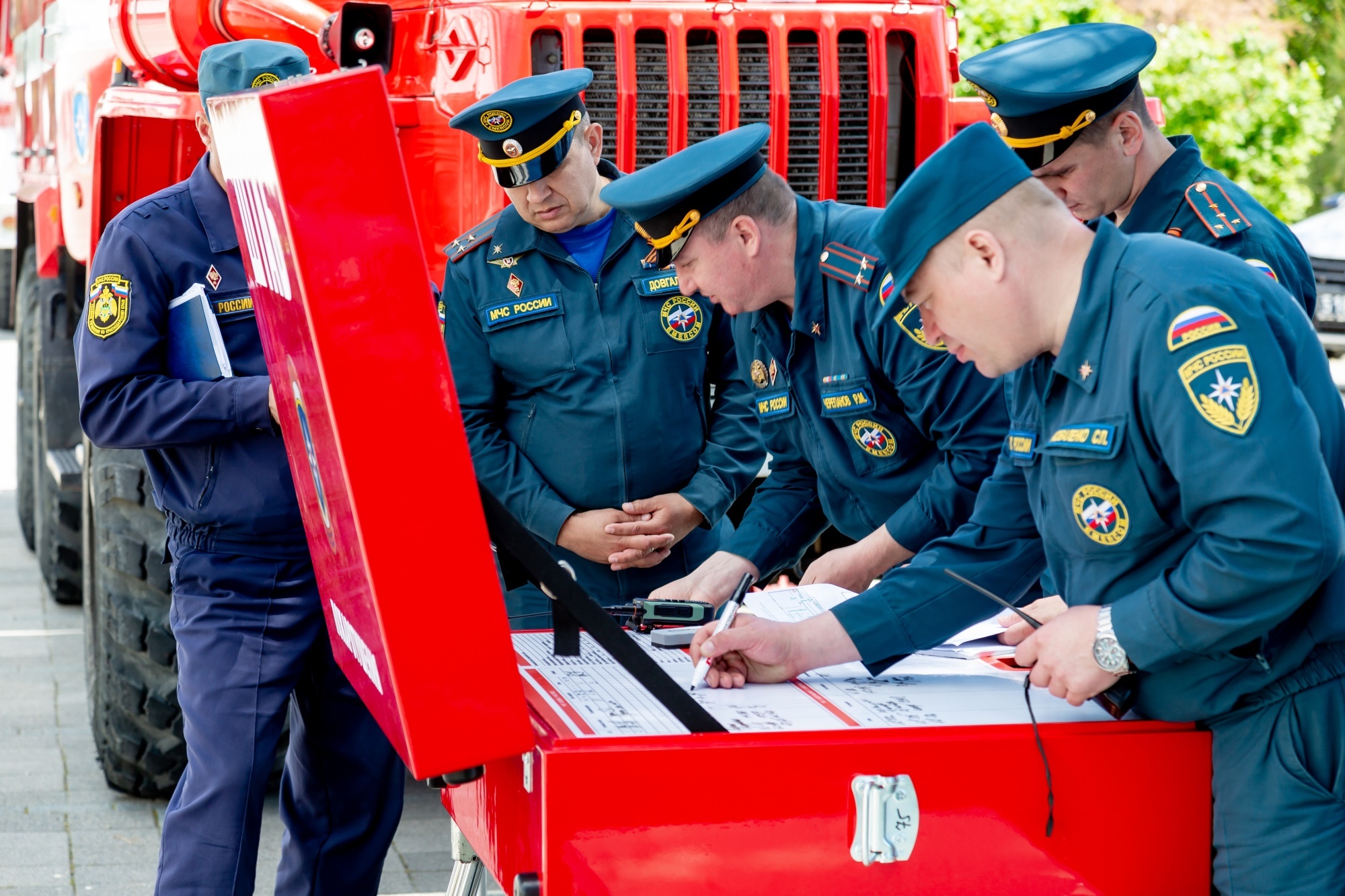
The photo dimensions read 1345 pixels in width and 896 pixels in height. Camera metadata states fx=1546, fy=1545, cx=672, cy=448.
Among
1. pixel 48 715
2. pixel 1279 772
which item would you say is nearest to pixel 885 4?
pixel 1279 772

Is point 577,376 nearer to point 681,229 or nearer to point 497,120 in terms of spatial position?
point 497,120

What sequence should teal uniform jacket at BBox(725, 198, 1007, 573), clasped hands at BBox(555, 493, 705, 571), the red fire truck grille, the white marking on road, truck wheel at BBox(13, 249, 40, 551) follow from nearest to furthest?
teal uniform jacket at BBox(725, 198, 1007, 573) < clasped hands at BBox(555, 493, 705, 571) < the red fire truck grille < the white marking on road < truck wheel at BBox(13, 249, 40, 551)

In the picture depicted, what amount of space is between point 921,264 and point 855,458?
0.98m

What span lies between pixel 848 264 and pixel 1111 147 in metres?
0.48

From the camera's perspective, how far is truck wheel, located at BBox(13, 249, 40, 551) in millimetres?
7070

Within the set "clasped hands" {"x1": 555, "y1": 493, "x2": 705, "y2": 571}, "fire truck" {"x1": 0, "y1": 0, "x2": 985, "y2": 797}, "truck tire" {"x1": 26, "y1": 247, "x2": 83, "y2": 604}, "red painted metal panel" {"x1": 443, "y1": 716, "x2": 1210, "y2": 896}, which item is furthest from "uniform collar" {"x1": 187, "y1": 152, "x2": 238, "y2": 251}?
"truck tire" {"x1": 26, "y1": 247, "x2": 83, "y2": 604}

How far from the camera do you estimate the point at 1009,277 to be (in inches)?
73.6

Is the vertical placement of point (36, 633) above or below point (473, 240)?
below

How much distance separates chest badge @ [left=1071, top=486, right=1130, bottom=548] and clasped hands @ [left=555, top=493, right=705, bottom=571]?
1.50 metres

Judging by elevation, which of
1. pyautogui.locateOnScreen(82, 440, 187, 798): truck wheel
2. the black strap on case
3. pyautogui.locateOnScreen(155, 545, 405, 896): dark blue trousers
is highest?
the black strap on case

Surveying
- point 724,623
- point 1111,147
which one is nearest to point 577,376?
point 724,623

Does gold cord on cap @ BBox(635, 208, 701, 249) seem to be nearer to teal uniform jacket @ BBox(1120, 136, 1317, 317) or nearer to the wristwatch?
teal uniform jacket @ BBox(1120, 136, 1317, 317)

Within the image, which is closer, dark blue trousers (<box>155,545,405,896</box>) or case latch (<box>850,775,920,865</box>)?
case latch (<box>850,775,920,865</box>)

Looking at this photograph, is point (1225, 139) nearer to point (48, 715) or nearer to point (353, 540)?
point (48, 715)
